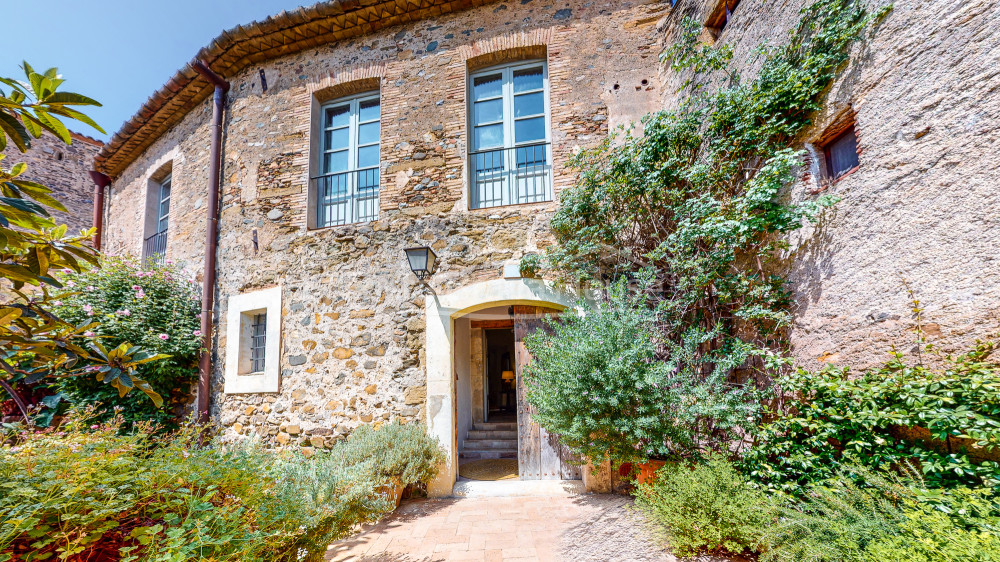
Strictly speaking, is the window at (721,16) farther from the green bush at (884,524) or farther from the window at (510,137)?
the green bush at (884,524)

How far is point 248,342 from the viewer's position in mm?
5305

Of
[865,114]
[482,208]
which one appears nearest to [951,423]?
[865,114]

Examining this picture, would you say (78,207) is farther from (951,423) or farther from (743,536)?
(951,423)

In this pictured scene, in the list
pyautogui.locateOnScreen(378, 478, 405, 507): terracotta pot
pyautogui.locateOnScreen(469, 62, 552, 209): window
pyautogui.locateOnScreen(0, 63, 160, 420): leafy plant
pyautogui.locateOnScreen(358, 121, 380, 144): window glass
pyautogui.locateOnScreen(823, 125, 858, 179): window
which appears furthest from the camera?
pyautogui.locateOnScreen(358, 121, 380, 144): window glass

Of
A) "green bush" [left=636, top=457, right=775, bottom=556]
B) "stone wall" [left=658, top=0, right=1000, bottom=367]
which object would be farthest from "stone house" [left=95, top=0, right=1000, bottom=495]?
"green bush" [left=636, top=457, right=775, bottom=556]

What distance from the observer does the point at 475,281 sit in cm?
448

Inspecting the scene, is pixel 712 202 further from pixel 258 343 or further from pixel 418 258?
pixel 258 343

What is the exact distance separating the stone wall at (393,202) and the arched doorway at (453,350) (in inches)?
5.5

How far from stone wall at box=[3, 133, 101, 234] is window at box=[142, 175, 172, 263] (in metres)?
3.51

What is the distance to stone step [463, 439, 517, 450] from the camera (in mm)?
6293

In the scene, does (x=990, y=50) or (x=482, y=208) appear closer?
(x=990, y=50)

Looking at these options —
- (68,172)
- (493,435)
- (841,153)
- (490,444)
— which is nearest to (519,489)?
(490,444)

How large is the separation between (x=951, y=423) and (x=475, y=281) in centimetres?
357

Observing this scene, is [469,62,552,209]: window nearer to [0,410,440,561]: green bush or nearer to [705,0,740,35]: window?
[705,0,740,35]: window
